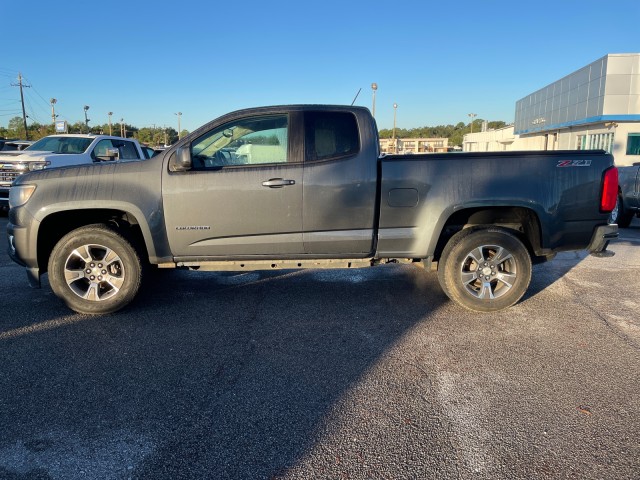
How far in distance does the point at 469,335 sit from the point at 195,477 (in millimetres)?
2817

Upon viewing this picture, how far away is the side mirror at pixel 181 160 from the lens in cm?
468

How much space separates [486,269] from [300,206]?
2.03 metres

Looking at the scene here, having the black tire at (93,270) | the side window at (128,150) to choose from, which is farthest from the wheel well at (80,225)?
the side window at (128,150)

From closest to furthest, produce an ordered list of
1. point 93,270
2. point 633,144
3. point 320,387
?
point 320,387
point 93,270
point 633,144

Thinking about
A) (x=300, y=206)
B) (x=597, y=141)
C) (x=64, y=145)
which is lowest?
(x=300, y=206)

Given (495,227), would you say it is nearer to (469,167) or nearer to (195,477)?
(469,167)

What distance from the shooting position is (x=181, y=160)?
15.4 ft

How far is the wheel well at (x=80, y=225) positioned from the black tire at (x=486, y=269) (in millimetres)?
3247

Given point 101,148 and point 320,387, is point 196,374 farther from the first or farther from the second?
point 101,148

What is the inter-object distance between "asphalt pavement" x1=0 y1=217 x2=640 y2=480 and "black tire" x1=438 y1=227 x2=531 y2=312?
0.60 ft

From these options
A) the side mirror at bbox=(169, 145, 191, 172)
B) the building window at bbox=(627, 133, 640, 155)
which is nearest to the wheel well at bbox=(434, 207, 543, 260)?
the side mirror at bbox=(169, 145, 191, 172)

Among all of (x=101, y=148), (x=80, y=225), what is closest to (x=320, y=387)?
(x=80, y=225)

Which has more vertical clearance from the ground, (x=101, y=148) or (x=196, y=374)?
(x=101, y=148)

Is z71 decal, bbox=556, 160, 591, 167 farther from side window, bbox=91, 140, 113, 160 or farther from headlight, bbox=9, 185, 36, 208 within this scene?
side window, bbox=91, 140, 113, 160
